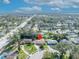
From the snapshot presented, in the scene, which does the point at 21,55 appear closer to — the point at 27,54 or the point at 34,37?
the point at 27,54

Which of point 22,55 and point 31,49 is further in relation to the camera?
point 31,49

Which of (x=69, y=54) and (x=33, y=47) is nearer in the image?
(x=69, y=54)

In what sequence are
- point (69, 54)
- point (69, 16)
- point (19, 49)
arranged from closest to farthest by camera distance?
1. point (69, 54)
2. point (19, 49)
3. point (69, 16)

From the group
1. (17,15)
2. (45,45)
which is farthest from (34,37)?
(17,15)

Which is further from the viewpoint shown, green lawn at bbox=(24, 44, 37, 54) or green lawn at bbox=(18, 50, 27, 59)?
green lawn at bbox=(24, 44, 37, 54)

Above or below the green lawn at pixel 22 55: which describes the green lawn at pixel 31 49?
below

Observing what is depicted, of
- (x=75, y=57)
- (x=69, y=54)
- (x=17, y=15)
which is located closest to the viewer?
(x=75, y=57)

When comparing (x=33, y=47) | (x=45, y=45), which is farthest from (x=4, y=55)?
(x=45, y=45)

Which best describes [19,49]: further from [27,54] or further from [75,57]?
[75,57]

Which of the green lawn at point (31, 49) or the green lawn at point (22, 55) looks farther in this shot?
the green lawn at point (31, 49)

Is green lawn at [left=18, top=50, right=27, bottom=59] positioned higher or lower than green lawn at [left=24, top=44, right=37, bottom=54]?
higher
